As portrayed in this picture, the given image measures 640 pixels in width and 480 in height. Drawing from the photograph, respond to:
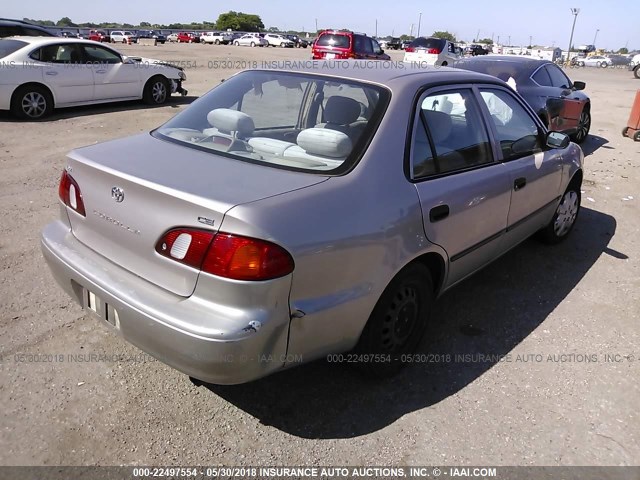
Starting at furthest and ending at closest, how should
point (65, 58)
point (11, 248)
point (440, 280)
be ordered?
point (65, 58)
point (11, 248)
point (440, 280)

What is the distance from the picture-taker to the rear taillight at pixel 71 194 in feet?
9.16

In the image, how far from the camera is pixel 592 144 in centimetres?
1026

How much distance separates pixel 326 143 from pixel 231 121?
721 millimetres

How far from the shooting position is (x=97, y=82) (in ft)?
35.8

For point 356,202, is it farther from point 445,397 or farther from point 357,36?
point 357,36

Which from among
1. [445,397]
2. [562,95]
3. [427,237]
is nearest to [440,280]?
[427,237]

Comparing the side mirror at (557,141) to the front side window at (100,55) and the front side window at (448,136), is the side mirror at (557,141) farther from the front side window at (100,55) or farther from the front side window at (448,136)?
the front side window at (100,55)

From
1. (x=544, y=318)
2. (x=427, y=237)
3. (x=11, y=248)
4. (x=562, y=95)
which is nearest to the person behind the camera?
(x=427, y=237)

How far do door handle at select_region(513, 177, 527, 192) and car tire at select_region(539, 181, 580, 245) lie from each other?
1.17 metres

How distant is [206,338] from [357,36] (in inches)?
821

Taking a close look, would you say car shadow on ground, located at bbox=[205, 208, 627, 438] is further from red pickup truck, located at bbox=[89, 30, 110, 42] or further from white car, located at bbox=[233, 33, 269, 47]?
white car, located at bbox=[233, 33, 269, 47]

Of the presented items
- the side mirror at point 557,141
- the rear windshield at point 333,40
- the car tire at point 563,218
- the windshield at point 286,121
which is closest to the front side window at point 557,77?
the car tire at point 563,218

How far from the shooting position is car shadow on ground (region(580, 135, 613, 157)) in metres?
9.67

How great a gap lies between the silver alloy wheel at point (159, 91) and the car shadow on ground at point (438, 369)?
31.8 feet
